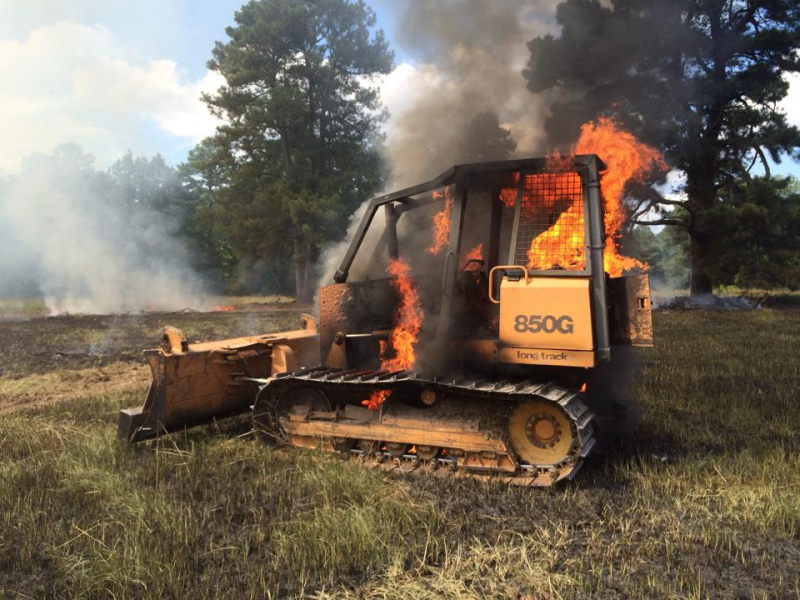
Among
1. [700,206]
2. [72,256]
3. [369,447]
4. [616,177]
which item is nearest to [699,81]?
[700,206]

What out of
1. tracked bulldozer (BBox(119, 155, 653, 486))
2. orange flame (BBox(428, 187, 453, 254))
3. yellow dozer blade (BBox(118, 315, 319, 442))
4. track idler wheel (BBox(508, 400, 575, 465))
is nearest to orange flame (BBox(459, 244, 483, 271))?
tracked bulldozer (BBox(119, 155, 653, 486))

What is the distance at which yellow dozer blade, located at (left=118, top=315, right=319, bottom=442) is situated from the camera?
569cm

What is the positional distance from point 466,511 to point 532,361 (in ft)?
→ 4.35

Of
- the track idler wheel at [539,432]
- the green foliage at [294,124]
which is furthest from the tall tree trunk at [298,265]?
the track idler wheel at [539,432]

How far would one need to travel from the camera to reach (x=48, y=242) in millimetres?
33781

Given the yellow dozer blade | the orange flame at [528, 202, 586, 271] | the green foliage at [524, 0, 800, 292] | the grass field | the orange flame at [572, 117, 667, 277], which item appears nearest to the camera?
the grass field

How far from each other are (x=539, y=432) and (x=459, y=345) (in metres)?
1.01

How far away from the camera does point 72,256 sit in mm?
33625

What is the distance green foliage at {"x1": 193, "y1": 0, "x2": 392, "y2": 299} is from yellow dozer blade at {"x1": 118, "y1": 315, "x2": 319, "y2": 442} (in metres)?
25.3

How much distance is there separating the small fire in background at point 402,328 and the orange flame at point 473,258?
605mm

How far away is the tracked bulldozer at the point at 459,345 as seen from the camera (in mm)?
4719

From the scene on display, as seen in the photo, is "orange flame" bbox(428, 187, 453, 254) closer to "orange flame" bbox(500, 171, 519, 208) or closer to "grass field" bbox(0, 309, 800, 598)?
"orange flame" bbox(500, 171, 519, 208)

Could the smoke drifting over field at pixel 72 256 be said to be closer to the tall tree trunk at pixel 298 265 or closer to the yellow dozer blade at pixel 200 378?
the tall tree trunk at pixel 298 265

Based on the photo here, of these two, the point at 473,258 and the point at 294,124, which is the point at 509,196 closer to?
the point at 473,258
